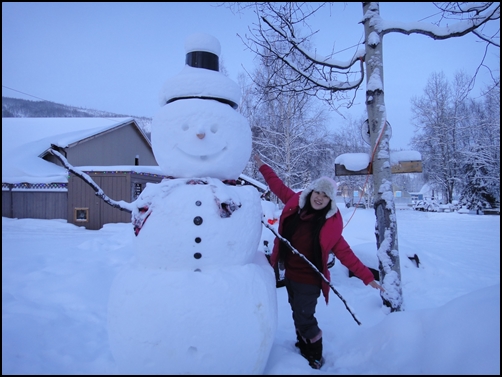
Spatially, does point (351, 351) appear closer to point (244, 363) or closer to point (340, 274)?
point (244, 363)

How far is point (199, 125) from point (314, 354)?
6.52ft

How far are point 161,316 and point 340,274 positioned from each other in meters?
3.71

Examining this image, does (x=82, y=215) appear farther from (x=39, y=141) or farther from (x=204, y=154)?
(x=204, y=154)

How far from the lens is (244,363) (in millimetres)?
1824

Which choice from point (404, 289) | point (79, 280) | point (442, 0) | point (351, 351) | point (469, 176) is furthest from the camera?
point (469, 176)

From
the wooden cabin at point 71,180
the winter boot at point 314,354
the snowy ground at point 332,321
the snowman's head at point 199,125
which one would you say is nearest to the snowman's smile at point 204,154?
the snowman's head at point 199,125

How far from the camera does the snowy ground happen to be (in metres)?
1.75

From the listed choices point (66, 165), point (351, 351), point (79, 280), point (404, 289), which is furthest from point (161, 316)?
point (404, 289)

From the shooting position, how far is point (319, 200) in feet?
8.16

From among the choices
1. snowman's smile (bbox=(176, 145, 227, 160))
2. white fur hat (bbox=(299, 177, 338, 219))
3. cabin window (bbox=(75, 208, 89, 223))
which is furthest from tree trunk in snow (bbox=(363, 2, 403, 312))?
cabin window (bbox=(75, 208, 89, 223))

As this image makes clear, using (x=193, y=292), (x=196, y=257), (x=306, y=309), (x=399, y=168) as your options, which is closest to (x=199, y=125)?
(x=196, y=257)

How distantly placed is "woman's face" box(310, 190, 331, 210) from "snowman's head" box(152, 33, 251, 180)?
2.23 ft

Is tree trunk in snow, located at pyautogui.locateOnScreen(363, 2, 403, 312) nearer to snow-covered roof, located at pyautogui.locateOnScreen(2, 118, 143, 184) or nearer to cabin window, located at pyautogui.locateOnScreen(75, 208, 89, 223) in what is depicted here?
snow-covered roof, located at pyautogui.locateOnScreen(2, 118, 143, 184)

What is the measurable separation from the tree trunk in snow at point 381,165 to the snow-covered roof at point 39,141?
833 cm
